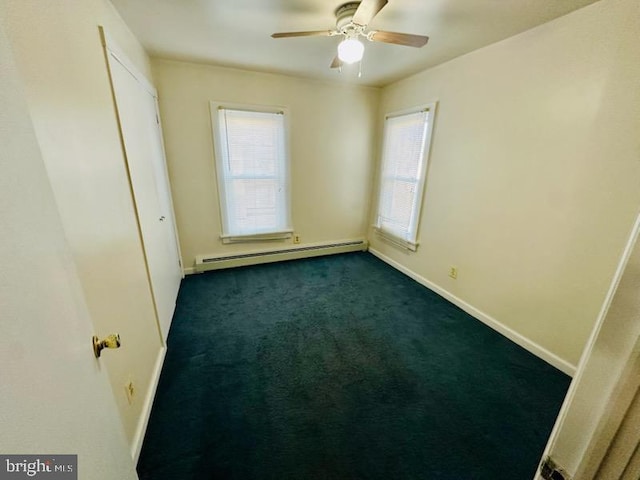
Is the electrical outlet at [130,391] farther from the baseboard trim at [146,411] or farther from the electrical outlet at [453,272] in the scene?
the electrical outlet at [453,272]

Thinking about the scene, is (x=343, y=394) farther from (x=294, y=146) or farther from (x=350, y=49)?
(x=294, y=146)

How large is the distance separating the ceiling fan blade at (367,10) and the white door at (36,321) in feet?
4.62

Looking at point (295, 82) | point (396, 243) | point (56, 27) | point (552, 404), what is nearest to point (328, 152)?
point (295, 82)

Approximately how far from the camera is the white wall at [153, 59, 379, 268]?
2676mm

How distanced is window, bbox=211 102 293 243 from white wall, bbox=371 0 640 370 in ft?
5.90

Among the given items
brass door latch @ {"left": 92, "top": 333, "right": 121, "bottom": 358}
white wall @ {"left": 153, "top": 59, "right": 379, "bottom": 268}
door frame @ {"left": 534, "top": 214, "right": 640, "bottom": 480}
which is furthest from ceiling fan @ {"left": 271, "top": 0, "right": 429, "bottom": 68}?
brass door latch @ {"left": 92, "top": 333, "right": 121, "bottom": 358}

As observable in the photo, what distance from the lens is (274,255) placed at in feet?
11.5

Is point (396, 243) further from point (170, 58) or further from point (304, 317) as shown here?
point (170, 58)

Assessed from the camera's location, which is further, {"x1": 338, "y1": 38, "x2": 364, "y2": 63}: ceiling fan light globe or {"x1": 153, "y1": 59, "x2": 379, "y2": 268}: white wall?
{"x1": 153, "y1": 59, "x2": 379, "y2": 268}: white wall

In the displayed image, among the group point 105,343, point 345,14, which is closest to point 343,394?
point 105,343

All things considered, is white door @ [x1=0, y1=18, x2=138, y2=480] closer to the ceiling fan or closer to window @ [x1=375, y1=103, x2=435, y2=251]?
the ceiling fan

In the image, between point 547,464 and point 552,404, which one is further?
point 552,404

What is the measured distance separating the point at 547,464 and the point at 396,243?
2.89 metres

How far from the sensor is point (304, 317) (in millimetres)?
2377
